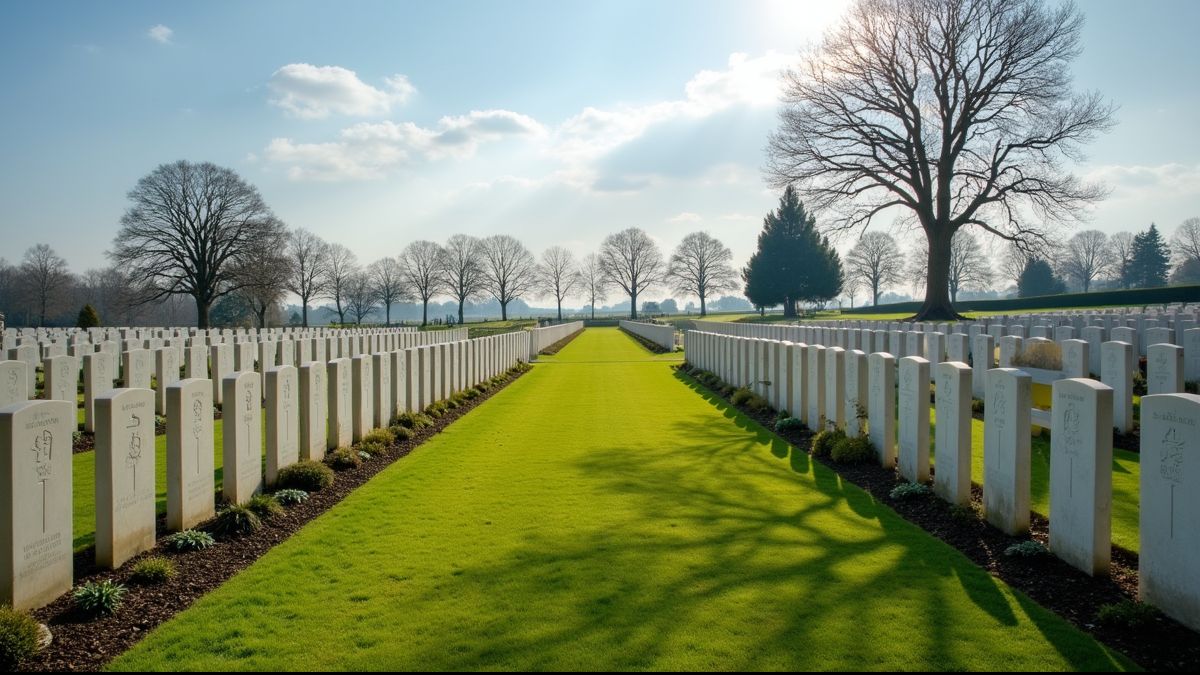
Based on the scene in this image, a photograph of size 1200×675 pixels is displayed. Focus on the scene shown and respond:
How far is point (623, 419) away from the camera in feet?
40.1

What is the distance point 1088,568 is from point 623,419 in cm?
813

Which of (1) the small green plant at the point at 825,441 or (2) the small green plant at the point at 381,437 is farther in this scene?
(2) the small green plant at the point at 381,437

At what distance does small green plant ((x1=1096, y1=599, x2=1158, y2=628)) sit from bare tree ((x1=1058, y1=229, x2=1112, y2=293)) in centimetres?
10304

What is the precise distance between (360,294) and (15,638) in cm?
8900

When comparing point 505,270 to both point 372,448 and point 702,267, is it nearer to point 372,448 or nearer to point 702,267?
point 702,267

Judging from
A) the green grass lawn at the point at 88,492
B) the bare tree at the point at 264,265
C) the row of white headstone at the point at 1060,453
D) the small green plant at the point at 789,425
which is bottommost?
the green grass lawn at the point at 88,492

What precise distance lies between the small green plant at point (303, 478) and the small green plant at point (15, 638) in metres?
3.38

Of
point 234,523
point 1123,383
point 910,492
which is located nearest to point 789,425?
point 910,492

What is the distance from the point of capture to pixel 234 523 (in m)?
5.88

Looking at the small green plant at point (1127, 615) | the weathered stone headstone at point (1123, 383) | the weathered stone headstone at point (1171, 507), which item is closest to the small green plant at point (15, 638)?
the small green plant at point (1127, 615)

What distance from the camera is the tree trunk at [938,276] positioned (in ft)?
104

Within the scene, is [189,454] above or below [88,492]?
above

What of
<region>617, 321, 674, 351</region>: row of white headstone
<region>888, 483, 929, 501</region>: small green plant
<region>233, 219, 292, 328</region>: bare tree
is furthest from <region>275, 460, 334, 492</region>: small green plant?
<region>233, 219, 292, 328</region>: bare tree

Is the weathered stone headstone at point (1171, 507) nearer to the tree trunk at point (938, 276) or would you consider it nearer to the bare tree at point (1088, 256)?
the tree trunk at point (938, 276)
